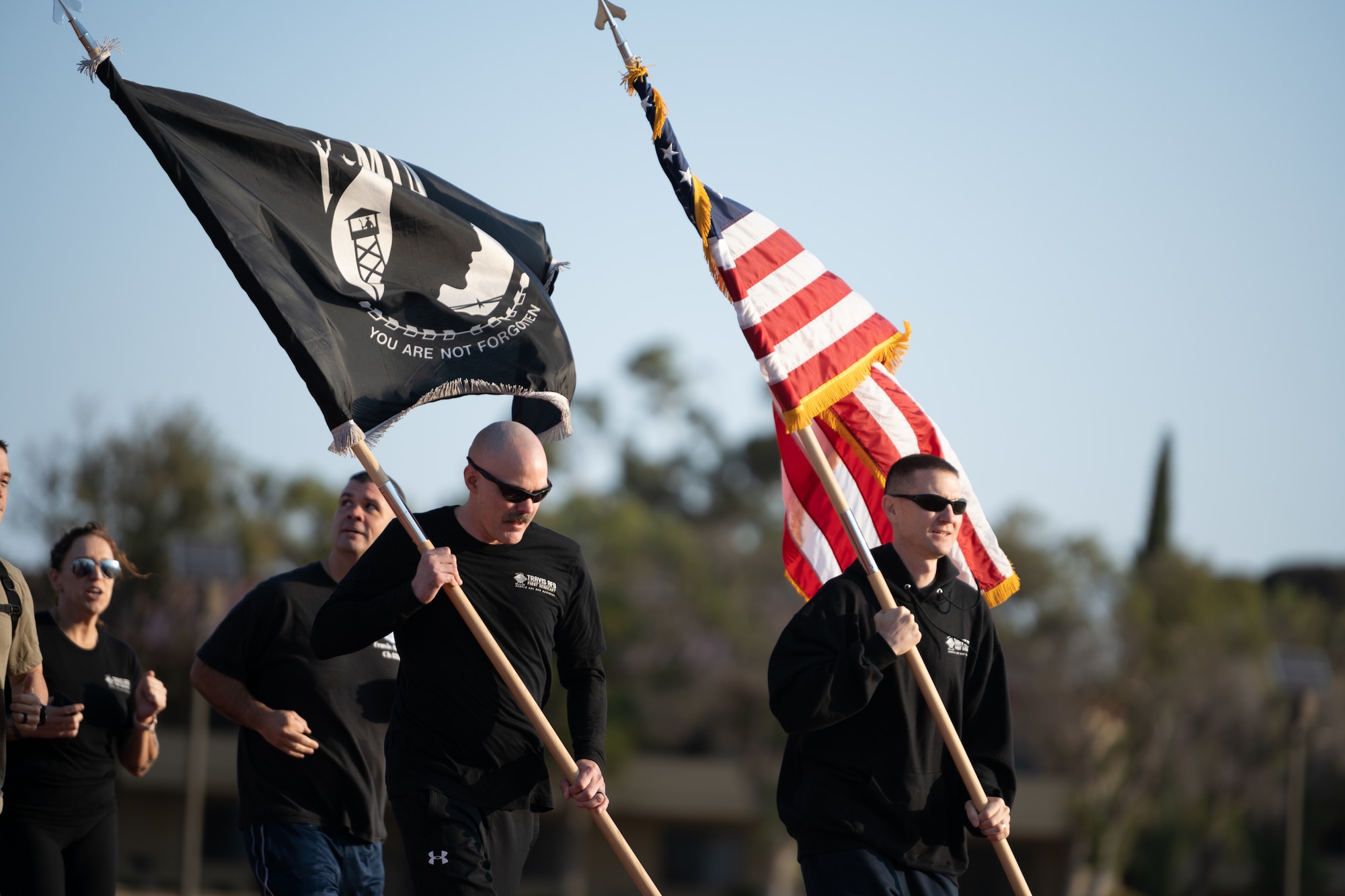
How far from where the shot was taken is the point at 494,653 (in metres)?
5.02

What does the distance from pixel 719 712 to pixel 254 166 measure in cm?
3384

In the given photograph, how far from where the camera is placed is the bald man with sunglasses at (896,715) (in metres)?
4.97

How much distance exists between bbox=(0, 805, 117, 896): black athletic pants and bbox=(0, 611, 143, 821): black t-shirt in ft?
0.15

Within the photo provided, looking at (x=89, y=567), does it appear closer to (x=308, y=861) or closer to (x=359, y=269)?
(x=308, y=861)

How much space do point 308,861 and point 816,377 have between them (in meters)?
2.98

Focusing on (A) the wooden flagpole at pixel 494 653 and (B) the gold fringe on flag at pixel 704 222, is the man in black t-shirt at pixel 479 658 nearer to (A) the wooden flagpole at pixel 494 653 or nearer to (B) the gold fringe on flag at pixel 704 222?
(A) the wooden flagpole at pixel 494 653

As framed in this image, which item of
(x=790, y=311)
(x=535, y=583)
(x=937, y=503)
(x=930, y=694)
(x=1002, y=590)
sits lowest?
(x=930, y=694)

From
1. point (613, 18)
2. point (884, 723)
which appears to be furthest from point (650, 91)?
point (884, 723)

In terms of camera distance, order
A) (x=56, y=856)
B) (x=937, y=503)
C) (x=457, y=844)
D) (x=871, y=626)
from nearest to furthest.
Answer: (x=457, y=844) → (x=871, y=626) → (x=937, y=503) → (x=56, y=856)

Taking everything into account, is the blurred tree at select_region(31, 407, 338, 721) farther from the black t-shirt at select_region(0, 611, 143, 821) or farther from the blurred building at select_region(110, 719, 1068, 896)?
the black t-shirt at select_region(0, 611, 143, 821)

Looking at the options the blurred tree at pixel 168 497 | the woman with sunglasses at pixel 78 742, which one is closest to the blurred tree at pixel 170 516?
the blurred tree at pixel 168 497

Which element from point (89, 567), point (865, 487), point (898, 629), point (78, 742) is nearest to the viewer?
point (898, 629)

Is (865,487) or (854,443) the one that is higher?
(854,443)

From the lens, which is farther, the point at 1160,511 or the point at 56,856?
the point at 1160,511
